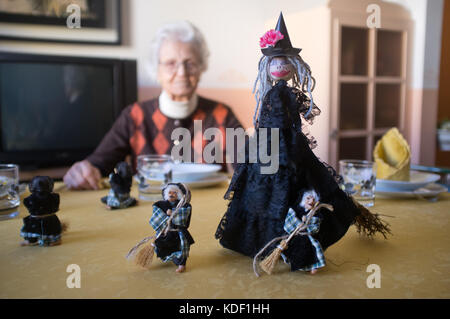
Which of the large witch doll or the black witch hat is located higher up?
the black witch hat

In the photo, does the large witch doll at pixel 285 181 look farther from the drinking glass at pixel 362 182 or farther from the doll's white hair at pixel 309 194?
the drinking glass at pixel 362 182

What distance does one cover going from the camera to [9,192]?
2.78 ft

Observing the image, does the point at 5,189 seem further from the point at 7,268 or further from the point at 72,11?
the point at 72,11

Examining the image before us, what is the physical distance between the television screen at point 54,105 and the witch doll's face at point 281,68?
1.51 m

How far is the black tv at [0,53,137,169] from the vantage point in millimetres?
1847

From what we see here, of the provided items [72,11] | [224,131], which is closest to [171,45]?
[224,131]

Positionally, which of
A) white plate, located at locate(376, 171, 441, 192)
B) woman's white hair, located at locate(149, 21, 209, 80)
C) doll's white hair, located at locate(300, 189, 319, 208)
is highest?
woman's white hair, located at locate(149, 21, 209, 80)

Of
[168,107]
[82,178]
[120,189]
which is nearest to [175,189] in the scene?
[120,189]

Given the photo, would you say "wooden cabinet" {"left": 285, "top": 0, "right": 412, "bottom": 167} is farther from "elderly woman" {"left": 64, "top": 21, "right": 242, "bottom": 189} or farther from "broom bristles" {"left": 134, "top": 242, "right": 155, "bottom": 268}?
"broom bristles" {"left": 134, "top": 242, "right": 155, "bottom": 268}

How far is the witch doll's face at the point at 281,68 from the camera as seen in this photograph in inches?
23.1

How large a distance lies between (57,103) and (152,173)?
1094mm

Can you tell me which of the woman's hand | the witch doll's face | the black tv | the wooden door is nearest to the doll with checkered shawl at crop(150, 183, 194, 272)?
the witch doll's face

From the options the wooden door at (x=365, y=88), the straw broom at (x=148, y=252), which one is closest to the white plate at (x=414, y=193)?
the straw broom at (x=148, y=252)

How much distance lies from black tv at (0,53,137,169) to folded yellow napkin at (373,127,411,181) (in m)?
1.29
